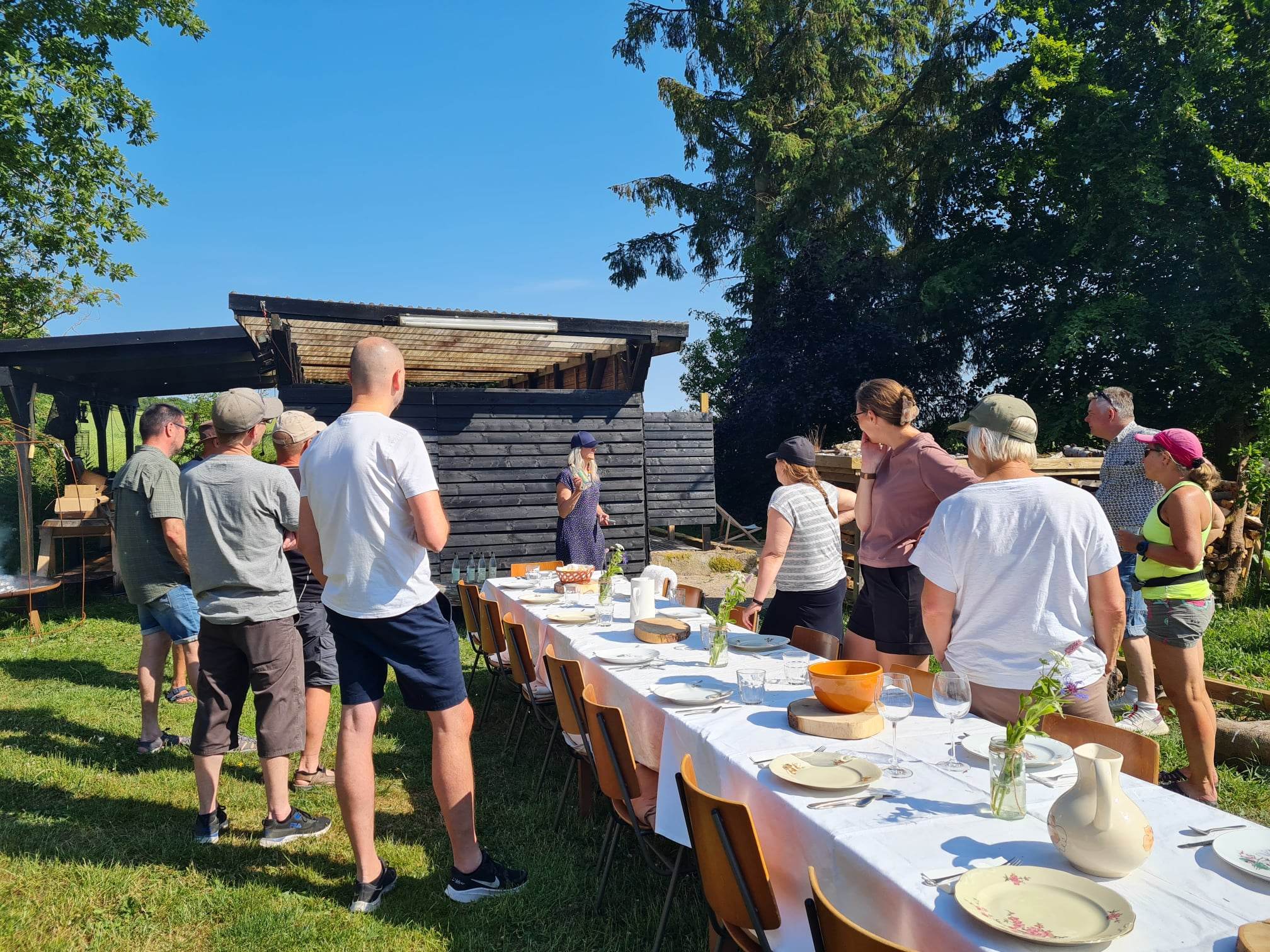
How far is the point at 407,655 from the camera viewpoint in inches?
110

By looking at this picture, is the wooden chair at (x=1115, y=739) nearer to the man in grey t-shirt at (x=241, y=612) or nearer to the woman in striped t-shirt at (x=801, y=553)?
the woman in striped t-shirt at (x=801, y=553)

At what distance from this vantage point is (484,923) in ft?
9.39

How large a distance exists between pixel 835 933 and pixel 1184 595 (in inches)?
119

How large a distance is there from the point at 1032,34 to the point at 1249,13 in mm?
3525

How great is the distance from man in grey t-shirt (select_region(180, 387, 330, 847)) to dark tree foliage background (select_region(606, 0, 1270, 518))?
566 inches

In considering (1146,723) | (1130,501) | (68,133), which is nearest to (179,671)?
(1146,723)

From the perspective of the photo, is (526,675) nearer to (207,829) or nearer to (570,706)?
(570,706)

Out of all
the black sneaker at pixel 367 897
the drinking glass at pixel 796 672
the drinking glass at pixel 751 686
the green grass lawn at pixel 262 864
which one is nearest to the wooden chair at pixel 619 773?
the green grass lawn at pixel 262 864

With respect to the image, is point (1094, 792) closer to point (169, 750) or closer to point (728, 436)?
point (169, 750)

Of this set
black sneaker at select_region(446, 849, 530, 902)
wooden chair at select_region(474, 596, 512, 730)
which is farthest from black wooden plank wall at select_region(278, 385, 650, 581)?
black sneaker at select_region(446, 849, 530, 902)

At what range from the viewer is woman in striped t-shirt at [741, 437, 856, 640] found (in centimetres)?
390

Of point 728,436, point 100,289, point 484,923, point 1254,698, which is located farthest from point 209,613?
point 100,289

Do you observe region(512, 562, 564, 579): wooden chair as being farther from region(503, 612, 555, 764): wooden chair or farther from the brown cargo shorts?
the brown cargo shorts

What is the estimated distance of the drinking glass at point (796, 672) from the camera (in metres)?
2.96
